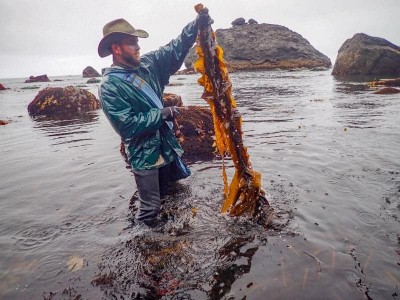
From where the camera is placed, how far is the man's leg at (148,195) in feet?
13.4

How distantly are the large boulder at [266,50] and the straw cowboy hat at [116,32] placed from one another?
59.7 m

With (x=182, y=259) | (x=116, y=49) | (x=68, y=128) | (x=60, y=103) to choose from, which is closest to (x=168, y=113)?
(x=116, y=49)

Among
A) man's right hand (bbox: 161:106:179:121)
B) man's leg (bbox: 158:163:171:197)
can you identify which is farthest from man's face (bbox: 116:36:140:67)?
man's leg (bbox: 158:163:171:197)

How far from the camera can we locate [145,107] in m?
4.03

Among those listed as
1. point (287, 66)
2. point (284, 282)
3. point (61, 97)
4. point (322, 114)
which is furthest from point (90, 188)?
point (287, 66)

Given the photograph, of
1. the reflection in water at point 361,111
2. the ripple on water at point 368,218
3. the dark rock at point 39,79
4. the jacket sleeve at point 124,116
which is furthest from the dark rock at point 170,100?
the dark rock at point 39,79

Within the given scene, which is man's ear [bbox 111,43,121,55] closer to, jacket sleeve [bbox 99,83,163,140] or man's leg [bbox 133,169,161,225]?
jacket sleeve [bbox 99,83,163,140]

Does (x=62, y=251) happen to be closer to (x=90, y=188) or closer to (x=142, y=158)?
(x=142, y=158)

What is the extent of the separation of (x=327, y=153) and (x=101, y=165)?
5050mm

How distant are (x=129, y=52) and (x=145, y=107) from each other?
741 millimetres

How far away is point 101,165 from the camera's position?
6906mm

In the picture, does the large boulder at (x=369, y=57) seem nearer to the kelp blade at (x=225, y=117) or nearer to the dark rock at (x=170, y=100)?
the dark rock at (x=170, y=100)

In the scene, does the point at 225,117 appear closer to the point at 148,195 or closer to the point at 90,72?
the point at 148,195

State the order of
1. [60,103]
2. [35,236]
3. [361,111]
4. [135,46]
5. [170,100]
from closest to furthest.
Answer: [135,46] < [35,236] < [170,100] < [361,111] < [60,103]
